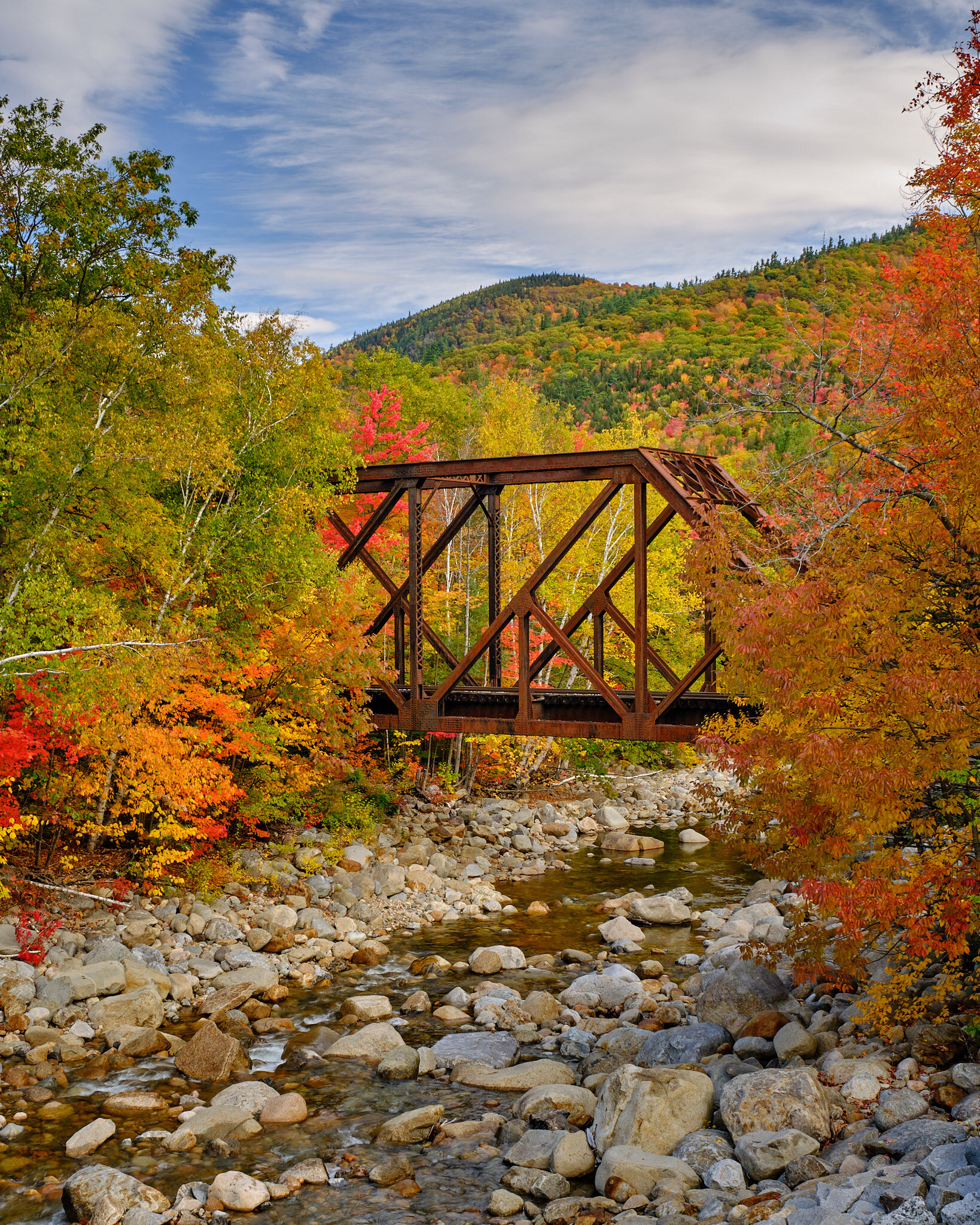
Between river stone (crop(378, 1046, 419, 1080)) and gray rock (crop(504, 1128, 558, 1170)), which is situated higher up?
gray rock (crop(504, 1128, 558, 1170))

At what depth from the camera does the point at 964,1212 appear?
6.21 meters

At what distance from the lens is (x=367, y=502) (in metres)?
26.5

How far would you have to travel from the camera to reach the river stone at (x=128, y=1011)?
12.7 m

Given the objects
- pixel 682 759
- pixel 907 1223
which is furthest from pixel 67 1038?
pixel 682 759

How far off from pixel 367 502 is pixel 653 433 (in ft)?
67.0

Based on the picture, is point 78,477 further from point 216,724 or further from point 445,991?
point 445,991

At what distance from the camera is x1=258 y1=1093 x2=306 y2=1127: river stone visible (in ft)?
34.3

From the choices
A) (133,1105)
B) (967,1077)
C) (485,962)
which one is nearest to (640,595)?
(485,962)

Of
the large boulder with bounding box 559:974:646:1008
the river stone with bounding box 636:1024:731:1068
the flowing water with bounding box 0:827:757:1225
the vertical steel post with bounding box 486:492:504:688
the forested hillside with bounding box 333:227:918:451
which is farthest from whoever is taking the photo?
the forested hillside with bounding box 333:227:918:451

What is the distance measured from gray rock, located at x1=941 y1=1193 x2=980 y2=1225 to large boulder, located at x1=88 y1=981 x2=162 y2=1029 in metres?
9.55

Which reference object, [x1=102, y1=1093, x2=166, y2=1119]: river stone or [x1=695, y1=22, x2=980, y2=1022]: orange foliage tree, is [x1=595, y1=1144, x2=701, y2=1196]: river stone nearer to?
[x1=695, y1=22, x2=980, y2=1022]: orange foliage tree

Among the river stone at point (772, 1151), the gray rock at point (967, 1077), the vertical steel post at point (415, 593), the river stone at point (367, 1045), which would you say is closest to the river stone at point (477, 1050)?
the river stone at point (367, 1045)

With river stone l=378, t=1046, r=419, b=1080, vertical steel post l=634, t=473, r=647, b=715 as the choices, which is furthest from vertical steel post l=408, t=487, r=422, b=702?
river stone l=378, t=1046, r=419, b=1080

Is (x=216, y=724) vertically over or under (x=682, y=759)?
over
